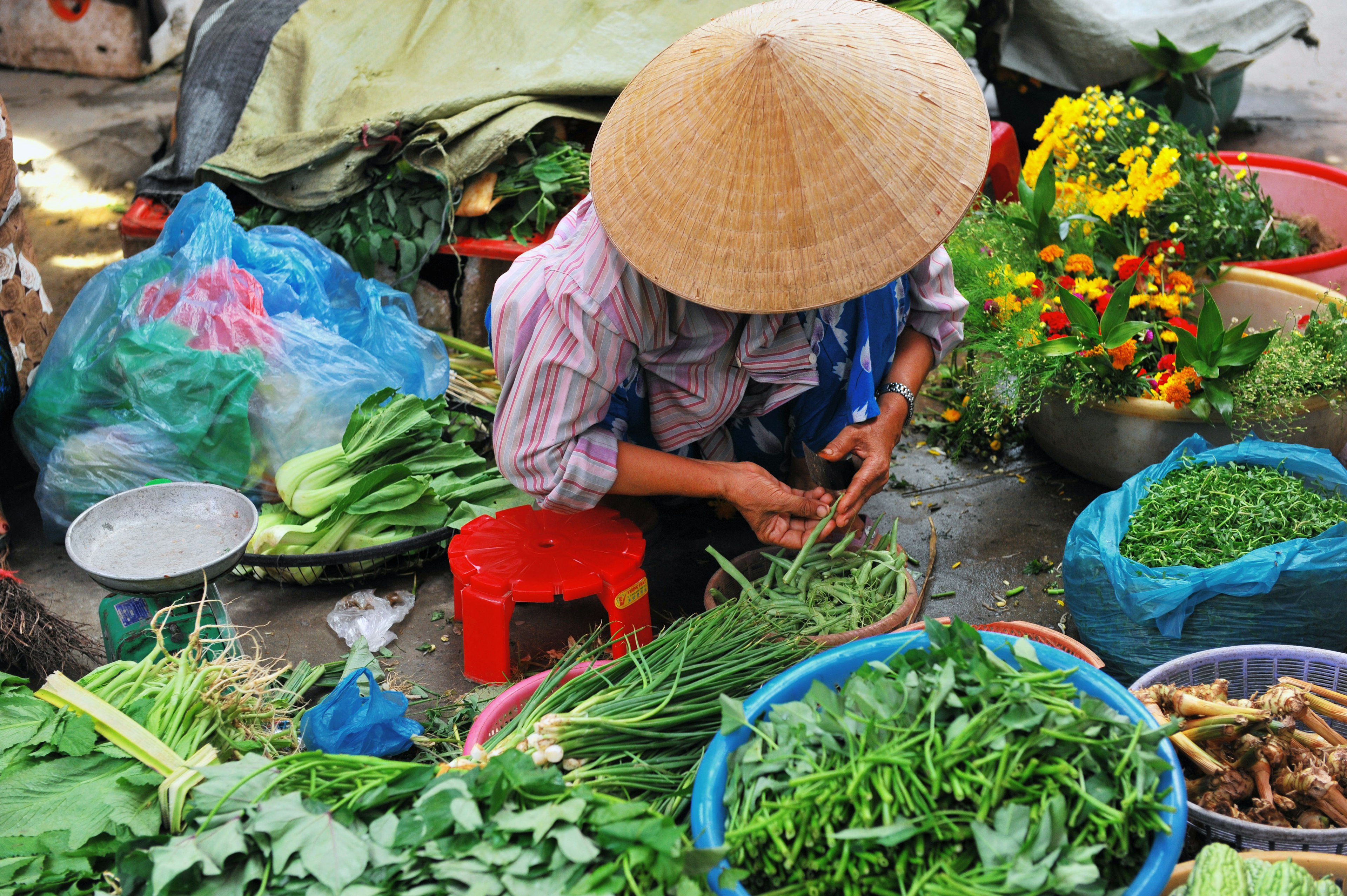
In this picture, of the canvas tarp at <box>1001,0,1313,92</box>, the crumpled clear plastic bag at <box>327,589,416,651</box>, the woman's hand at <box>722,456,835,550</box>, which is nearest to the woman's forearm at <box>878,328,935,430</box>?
the woman's hand at <box>722,456,835,550</box>

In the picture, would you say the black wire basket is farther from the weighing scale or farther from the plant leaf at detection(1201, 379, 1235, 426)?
the plant leaf at detection(1201, 379, 1235, 426)

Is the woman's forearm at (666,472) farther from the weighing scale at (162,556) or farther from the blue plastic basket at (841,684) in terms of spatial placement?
the weighing scale at (162,556)

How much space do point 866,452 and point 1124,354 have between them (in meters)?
0.84

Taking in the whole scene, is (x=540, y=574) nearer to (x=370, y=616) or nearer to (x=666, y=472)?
(x=666, y=472)

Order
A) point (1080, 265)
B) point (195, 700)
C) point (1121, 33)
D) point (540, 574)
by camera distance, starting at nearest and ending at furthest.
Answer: point (195, 700) → point (540, 574) → point (1080, 265) → point (1121, 33)

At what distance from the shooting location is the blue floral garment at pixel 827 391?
2.48m

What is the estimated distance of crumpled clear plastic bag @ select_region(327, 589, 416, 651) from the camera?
2.76m

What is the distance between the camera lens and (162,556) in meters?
2.34

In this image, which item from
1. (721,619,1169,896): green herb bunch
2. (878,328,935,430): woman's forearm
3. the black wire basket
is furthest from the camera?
the black wire basket

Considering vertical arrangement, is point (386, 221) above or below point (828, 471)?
above

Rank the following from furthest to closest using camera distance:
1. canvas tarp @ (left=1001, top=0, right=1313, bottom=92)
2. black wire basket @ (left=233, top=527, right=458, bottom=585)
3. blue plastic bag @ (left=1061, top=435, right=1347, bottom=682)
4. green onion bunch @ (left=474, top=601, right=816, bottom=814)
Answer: canvas tarp @ (left=1001, top=0, right=1313, bottom=92)
black wire basket @ (left=233, top=527, right=458, bottom=585)
blue plastic bag @ (left=1061, top=435, right=1347, bottom=682)
green onion bunch @ (left=474, top=601, right=816, bottom=814)

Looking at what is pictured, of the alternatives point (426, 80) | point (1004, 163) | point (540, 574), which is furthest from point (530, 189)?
point (1004, 163)

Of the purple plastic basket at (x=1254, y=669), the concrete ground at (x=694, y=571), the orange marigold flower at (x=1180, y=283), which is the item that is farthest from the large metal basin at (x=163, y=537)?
the orange marigold flower at (x=1180, y=283)

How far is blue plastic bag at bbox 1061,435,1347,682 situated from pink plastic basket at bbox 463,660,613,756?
1.16 m
